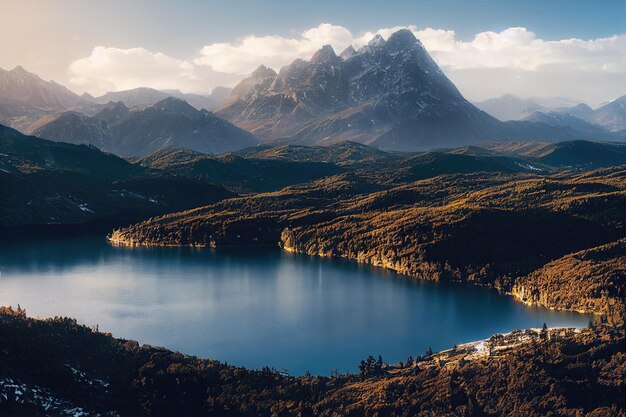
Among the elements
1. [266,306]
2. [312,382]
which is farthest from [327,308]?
[312,382]

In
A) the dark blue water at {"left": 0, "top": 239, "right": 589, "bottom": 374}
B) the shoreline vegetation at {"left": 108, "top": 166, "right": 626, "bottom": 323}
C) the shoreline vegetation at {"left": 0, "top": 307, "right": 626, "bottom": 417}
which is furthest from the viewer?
the shoreline vegetation at {"left": 108, "top": 166, "right": 626, "bottom": 323}

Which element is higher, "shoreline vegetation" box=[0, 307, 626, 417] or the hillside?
the hillside

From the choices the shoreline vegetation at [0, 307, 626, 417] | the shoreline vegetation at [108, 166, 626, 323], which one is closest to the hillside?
the shoreline vegetation at [108, 166, 626, 323]

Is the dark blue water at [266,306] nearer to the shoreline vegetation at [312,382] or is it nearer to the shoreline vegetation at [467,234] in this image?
the shoreline vegetation at [467,234]

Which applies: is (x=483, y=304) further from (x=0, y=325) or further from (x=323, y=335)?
(x=0, y=325)

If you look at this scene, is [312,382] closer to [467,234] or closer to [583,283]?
[583,283]

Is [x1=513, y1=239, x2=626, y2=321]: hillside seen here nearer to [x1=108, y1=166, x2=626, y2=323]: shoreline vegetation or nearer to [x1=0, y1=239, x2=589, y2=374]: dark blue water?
[x1=108, y1=166, x2=626, y2=323]: shoreline vegetation

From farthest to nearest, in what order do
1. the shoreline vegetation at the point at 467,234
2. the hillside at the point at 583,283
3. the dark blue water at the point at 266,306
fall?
the shoreline vegetation at the point at 467,234, the hillside at the point at 583,283, the dark blue water at the point at 266,306

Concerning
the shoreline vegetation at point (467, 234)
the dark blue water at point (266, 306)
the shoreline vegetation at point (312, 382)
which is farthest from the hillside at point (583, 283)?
the shoreline vegetation at point (312, 382)
